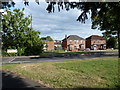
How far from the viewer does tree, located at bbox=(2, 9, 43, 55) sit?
97.3ft

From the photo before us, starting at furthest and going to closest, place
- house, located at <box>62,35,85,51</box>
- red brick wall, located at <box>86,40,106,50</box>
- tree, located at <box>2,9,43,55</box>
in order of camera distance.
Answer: red brick wall, located at <box>86,40,106,50</box> < house, located at <box>62,35,85,51</box> < tree, located at <box>2,9,43,55</box>

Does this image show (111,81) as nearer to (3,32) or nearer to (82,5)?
(82,5)

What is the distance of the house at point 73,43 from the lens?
63375mm

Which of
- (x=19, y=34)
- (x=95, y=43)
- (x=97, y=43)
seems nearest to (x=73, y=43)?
(x=95, y=43)

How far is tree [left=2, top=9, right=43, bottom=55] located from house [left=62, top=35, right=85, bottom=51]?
108 ft

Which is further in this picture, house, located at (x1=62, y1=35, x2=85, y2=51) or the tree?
house, located at (x1=62, y1=35, x2=85, y2=51)

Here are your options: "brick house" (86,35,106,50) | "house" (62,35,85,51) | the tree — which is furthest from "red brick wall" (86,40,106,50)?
the tree

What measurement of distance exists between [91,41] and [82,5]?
6387 cm

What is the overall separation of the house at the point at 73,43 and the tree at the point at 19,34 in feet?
108

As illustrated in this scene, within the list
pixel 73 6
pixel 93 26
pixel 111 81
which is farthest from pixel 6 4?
pixel 93 26

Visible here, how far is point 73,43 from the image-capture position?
210 ft

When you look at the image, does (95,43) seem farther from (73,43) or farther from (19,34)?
(19,34)

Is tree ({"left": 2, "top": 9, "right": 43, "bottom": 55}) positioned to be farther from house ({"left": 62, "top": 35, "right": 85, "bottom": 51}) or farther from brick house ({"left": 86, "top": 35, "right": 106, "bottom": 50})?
brick house ({"left": 86, "top": 35, "right": 106, "bottom": 50})

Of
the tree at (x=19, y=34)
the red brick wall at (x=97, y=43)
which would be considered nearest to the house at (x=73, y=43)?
the red brick wall at (x=97, y=43)
